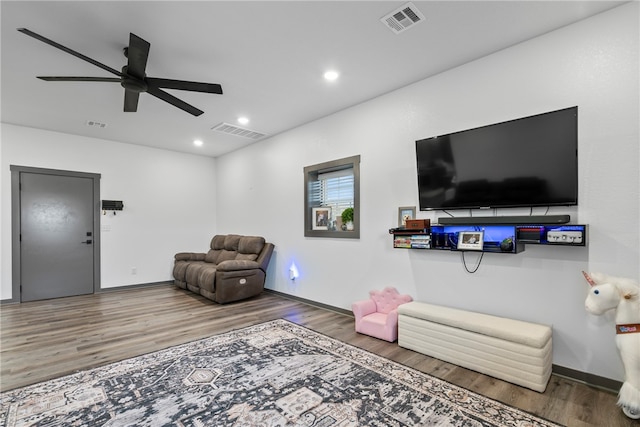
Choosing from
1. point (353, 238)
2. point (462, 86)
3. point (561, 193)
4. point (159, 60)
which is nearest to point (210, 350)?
point (353, 238)

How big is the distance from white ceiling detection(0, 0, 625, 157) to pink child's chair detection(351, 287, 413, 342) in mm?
2477

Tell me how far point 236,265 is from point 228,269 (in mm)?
147

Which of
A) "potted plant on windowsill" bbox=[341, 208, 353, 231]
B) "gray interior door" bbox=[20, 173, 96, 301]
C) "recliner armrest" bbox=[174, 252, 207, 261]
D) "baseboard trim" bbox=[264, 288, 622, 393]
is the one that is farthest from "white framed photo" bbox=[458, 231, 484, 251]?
"gray interior door" bbox=[20, 173, 96, 301]

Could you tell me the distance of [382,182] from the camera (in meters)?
3.87

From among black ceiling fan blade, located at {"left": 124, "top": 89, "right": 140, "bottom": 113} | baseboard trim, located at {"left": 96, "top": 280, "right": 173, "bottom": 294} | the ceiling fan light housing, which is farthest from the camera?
baseboard trim, located at {"left": 96, "top": 280, "right": 173, "bottom": 294}

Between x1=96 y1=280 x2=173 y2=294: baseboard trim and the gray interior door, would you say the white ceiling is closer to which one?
the gray interior door

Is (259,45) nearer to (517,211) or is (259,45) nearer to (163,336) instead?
(517,211)

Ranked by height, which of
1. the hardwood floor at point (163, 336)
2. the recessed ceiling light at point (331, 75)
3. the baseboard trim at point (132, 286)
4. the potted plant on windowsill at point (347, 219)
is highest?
the recessed ceiling light at point (331, 75)

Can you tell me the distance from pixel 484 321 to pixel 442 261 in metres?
0.75

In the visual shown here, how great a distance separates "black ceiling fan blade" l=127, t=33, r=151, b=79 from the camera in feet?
7.43

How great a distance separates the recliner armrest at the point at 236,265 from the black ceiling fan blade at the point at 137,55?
2.93 meters

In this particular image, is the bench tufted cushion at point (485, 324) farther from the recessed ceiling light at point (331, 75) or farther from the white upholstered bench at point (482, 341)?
the recessed ceiling light at point (331, 75)

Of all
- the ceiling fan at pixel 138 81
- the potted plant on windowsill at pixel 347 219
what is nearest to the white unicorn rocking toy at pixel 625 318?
the potted plant on windowsill at pixel 347 219

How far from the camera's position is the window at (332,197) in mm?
4207
